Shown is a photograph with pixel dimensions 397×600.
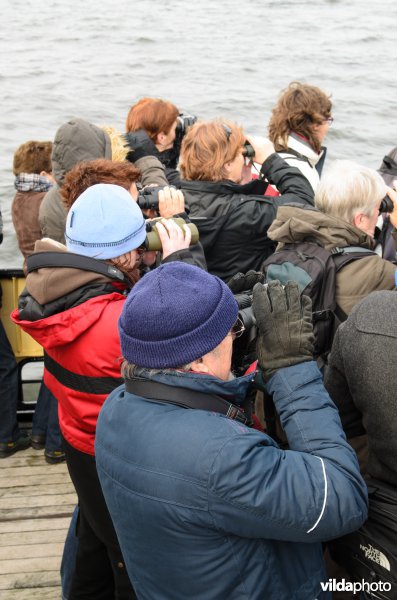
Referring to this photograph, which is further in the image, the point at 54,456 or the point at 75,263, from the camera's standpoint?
the point at 54,456

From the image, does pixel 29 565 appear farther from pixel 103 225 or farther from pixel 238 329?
pixel 238 329

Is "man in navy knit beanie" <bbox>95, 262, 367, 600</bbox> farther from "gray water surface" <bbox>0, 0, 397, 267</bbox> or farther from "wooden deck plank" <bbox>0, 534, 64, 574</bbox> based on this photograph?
"gray water surface" <bbox>0, 0, 397, 267</bbox>

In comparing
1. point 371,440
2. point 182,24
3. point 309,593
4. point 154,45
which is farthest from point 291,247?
point 182,24

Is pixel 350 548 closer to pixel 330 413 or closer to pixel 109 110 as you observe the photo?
pixel 330 413

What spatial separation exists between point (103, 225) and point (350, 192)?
97cm

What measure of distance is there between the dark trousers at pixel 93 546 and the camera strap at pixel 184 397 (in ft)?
3.14

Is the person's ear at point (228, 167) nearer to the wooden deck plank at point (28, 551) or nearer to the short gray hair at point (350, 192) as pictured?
the short gray hair at point (350, 192)

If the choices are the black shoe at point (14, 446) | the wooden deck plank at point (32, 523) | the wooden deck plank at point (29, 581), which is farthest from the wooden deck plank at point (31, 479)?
the wooden deck plank at point (29, 581)

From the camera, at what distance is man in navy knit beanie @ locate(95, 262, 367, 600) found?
1899 mm

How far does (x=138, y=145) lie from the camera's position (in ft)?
15.1

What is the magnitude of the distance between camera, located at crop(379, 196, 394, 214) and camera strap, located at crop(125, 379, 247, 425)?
156 cm

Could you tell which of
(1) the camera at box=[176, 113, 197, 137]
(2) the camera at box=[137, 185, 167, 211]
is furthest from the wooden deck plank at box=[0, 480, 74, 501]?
(1) the camera at box=[176, 113, 197, 137]

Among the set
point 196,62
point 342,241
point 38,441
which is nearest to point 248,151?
point 342,241

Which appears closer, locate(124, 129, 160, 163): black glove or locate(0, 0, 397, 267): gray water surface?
locate(124, 129, 160, 163): black glove
